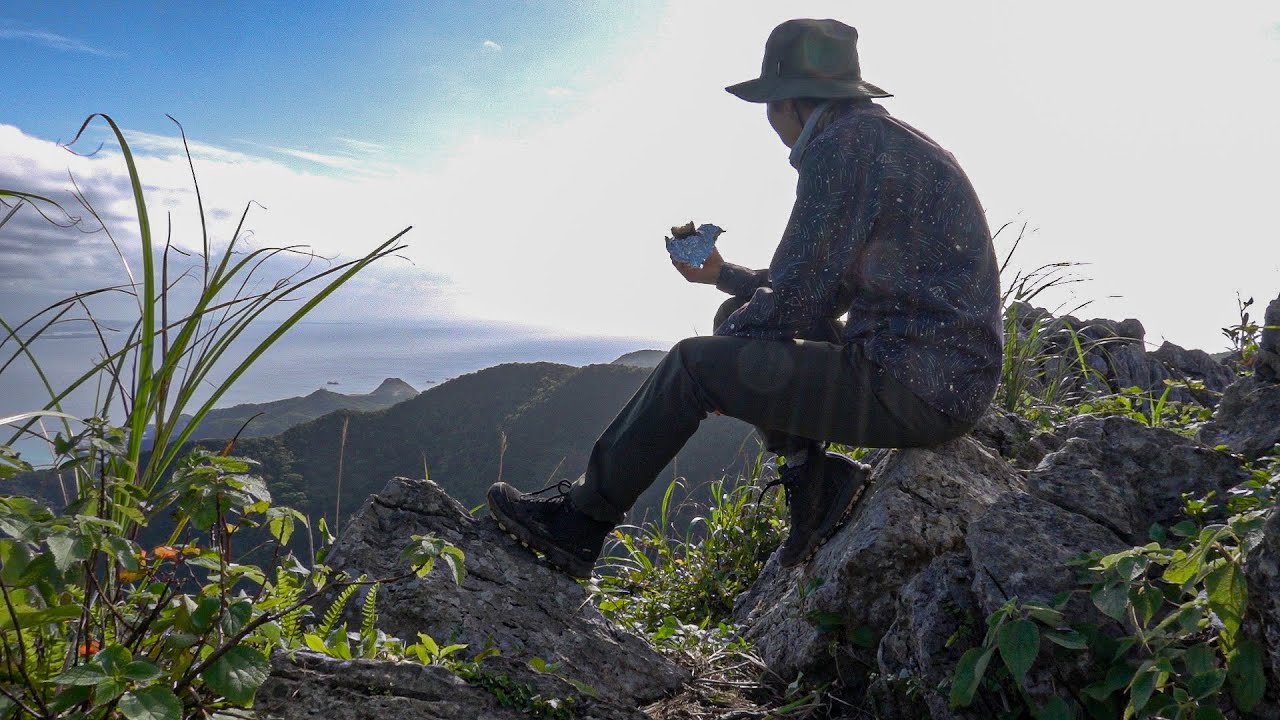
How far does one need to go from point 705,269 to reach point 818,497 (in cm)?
113

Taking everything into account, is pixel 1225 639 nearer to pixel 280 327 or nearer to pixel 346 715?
pixel 346 715

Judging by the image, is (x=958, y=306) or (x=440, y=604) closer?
(x=440, y=604)

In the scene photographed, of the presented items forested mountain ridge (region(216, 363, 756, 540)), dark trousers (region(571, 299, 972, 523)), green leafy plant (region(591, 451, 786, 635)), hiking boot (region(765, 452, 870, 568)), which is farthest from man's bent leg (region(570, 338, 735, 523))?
forested mountain ridge (region(216, 363, 756, 540))

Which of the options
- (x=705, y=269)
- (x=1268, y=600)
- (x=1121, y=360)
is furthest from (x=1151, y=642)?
(x=1121, y=360)

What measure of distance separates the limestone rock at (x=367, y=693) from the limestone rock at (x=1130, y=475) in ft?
5.69

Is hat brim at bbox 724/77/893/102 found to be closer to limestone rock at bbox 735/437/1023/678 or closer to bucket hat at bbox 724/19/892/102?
bucket hat at bbox 724/19/892/102

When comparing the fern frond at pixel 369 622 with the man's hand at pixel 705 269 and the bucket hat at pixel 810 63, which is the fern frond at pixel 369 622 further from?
the bucket hat at pixel 810 63

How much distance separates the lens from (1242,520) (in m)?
1.83

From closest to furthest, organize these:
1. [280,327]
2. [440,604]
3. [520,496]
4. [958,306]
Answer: [280,327]
[440,604]
[958,306]
[520,496]

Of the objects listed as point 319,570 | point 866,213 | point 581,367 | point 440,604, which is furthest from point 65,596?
point 581,367

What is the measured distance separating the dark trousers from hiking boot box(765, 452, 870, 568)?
0.17 m

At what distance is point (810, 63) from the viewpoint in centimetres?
341

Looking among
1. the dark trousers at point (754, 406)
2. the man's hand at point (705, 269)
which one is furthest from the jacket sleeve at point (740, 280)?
the dark trousers at point (754, 406)

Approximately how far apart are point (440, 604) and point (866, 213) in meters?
1.94
